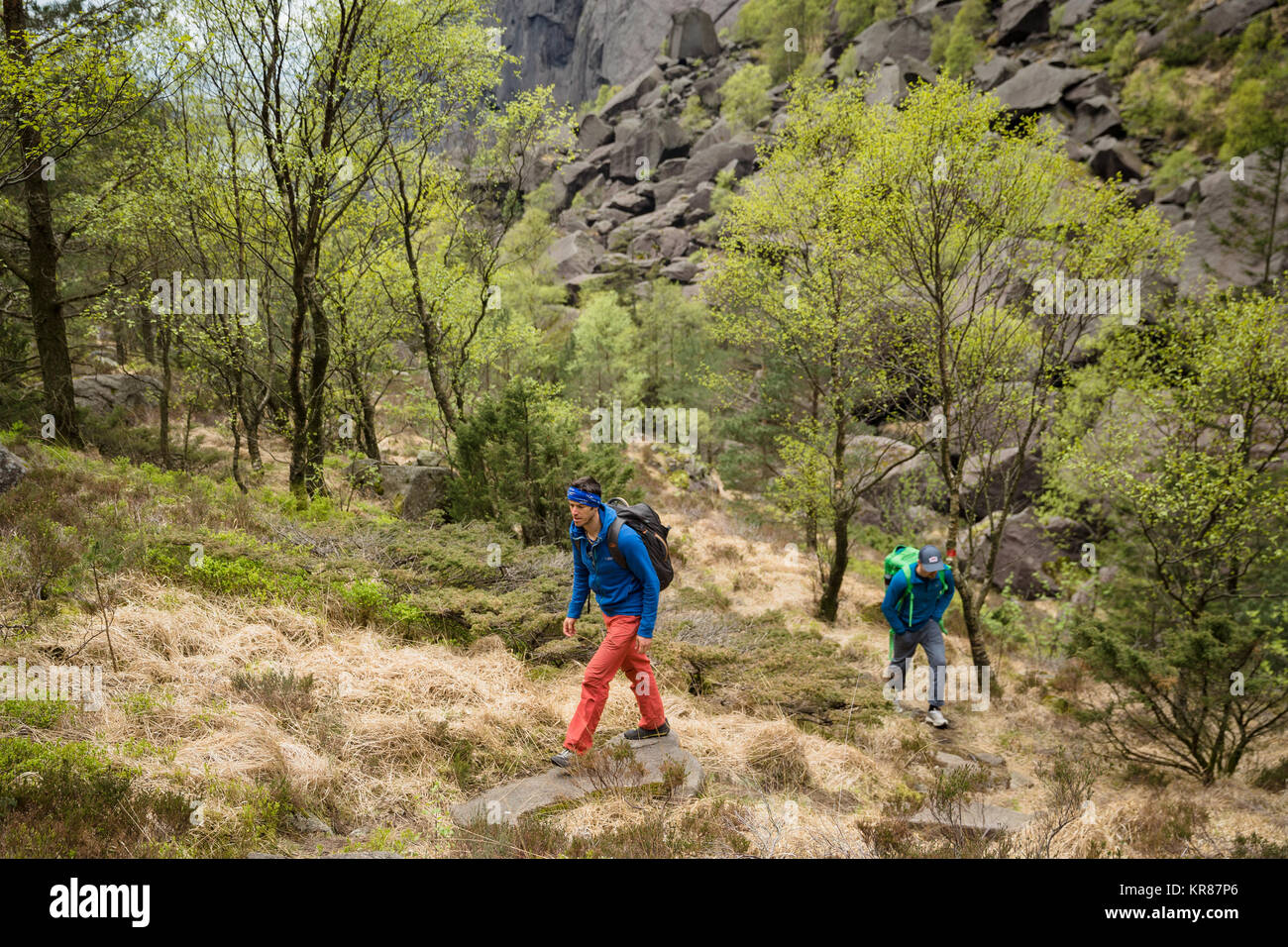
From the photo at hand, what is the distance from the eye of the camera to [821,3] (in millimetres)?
83500

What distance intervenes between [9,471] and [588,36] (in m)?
128

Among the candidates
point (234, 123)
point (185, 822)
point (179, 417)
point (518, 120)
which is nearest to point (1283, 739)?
point (185, 822)

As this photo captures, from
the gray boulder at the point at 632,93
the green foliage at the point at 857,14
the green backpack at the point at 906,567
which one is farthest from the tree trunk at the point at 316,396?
the gray boulder at the point at 632,93

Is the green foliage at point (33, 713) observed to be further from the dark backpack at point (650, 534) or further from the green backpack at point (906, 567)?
the green backpack at point (906, 567)

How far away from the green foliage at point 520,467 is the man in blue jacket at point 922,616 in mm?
4966

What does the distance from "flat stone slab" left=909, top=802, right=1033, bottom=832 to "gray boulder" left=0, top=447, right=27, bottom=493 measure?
34.6 feet

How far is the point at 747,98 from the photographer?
71.3 metres

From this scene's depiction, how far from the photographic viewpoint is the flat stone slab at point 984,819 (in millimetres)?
4719

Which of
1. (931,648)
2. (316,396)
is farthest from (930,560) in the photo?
(316,396)

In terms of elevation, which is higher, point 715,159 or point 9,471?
point 715,159

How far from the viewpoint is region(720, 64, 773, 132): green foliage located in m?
71.4

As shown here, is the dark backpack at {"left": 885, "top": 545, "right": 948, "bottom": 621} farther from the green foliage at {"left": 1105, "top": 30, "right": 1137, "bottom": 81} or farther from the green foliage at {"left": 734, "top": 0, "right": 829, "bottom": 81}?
the green foliage at {"left": 734, "top": 0, "right": 829, "bottom": 81}

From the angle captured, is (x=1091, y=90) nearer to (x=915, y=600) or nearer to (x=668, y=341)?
(x=668, y=341)

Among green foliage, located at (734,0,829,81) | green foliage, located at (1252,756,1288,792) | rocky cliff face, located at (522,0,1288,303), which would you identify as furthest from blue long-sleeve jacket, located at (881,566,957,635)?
green foliage, located at (734,0,829,81)
